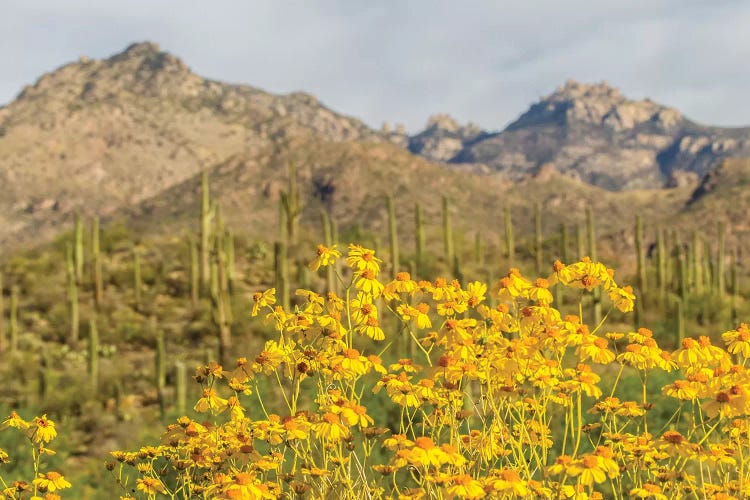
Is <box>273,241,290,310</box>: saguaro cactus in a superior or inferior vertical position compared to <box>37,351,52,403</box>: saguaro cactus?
superior

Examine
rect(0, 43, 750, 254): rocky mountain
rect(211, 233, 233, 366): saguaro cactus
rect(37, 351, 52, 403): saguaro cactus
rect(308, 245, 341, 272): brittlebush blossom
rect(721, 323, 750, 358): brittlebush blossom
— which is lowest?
rect(37, 351, 52, 403): saguaro cactus

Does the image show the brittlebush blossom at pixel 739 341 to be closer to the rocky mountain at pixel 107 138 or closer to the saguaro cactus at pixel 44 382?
the saguaro cactus at pixel 44 382

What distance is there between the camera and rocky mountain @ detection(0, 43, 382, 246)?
4031 inches

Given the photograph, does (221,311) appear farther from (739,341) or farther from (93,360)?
(739,341)

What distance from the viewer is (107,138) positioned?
11150 centimetres

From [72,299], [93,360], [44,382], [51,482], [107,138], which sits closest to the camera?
[51,482]

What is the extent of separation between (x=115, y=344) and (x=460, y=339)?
19.0 meters

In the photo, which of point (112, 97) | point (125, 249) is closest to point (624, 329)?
point (125, 249)

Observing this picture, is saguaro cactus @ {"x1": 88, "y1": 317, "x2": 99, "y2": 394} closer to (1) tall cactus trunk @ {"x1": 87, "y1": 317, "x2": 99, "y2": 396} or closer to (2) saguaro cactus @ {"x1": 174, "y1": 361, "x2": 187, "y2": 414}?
(1) tall cactus trunk @ {"x1": 87, "y1": 317, "x2": 99, "y2": 396}

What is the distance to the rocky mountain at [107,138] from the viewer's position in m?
102

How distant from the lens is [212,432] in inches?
147

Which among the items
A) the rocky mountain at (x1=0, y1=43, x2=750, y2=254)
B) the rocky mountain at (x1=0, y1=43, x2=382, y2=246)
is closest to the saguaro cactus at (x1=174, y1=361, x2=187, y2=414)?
the rocky mountain at (x1=0, y1=43, x2=750, y2=254)

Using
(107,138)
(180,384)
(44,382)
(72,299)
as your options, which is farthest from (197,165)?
(180,384)

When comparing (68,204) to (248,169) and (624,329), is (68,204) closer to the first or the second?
(248,169)
